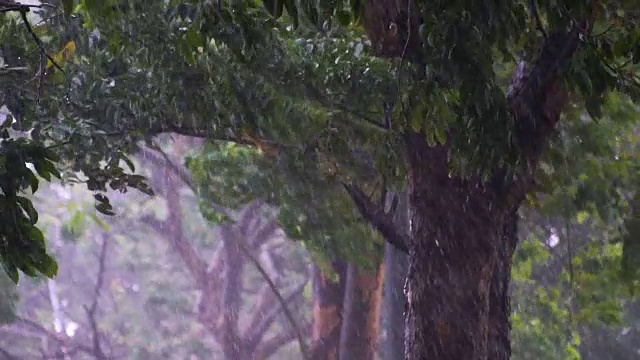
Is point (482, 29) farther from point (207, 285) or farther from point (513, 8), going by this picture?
point (207, 285)

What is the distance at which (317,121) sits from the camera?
5309 millimetres

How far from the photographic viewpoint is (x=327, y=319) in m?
10.6

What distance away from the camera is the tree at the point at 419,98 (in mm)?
3703

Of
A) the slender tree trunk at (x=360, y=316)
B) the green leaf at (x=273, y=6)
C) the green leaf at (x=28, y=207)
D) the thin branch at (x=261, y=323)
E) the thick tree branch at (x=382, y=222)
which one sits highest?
the thin branch at (x=261, y=323)

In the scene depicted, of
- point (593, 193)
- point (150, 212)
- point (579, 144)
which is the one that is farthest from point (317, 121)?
point (150, 212)

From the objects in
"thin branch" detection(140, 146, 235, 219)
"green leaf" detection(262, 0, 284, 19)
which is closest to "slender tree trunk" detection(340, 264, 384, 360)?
"thin branch" detection(140, 146, 235, 219)

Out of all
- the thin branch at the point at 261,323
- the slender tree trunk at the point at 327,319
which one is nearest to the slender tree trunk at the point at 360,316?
the slender tree trunk at the point at 327,319

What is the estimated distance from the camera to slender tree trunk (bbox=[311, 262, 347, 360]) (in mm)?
10461

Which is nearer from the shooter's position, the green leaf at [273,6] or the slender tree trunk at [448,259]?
the green leaf at [273,6]

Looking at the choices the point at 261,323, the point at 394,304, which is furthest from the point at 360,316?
the point at 261,323

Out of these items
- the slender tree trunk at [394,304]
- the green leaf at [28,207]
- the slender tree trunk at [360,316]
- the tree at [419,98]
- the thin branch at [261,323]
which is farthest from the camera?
the thin branch at [261,323]

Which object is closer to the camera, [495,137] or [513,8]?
[513,8]

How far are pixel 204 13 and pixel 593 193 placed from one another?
14.7 ft

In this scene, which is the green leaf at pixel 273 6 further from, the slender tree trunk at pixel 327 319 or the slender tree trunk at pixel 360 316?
the slender tree trunk at pixel 327 319
